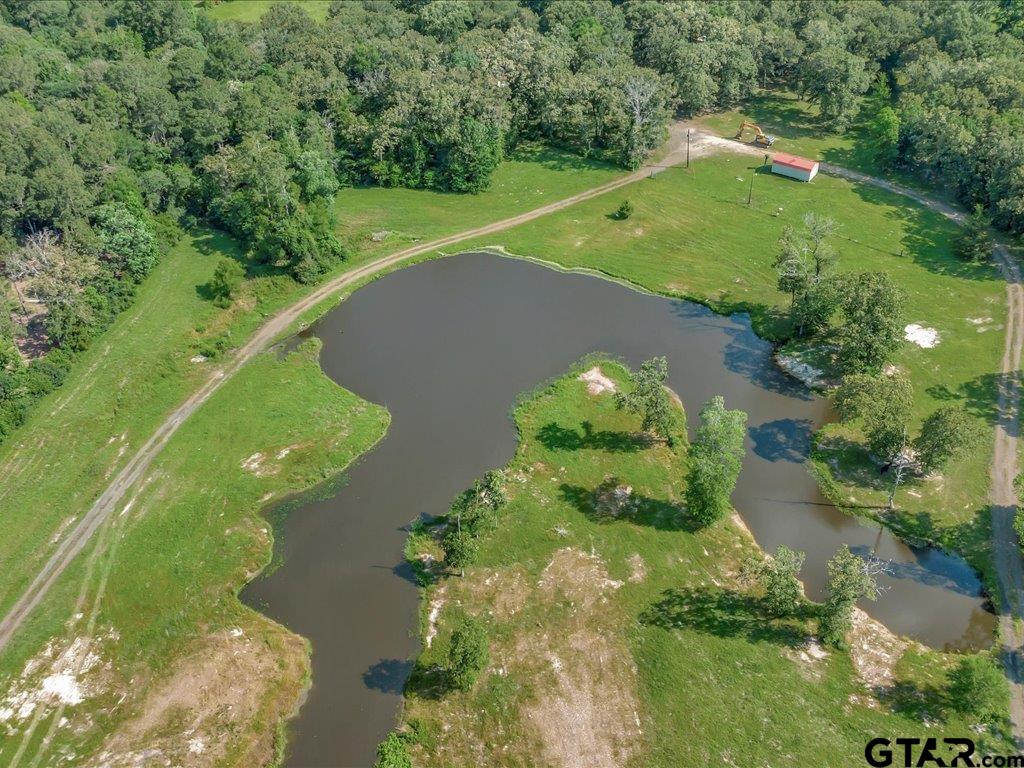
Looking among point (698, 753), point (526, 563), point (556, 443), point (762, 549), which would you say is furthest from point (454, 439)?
point (698, 753)

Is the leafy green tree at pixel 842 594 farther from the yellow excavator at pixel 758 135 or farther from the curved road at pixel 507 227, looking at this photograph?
the yellow excavator at pixel 758 135

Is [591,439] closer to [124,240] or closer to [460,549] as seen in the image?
[460,549]

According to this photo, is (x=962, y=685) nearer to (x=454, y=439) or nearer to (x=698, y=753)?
(x=698, y=753)

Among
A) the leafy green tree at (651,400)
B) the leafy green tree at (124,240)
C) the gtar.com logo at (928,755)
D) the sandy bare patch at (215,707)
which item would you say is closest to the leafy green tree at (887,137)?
the leafy green tree at (651,400)

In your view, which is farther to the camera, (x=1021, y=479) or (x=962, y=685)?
(x=1021, y=479)

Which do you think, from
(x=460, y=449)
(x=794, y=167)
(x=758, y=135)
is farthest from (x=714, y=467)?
(x=758, y=135)

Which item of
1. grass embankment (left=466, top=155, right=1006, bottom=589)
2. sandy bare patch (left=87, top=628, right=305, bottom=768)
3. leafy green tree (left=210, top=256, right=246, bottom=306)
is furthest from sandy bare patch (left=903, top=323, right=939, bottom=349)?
leafy green tree (left=210, top=256, right=246, bottom=306)
